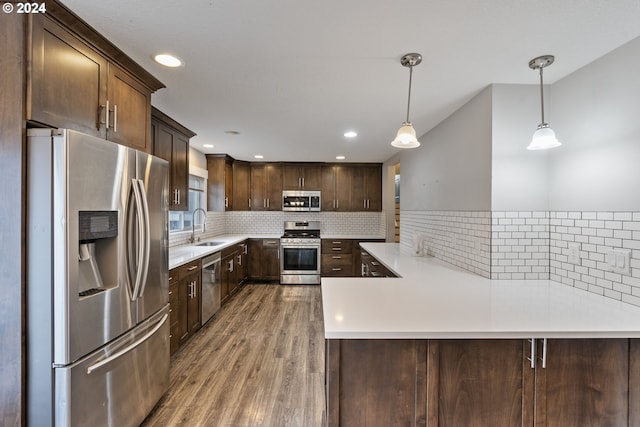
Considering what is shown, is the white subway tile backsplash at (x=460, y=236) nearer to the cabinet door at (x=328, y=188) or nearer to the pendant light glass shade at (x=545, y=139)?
the pendant light glass shade at (x=545, y=139)

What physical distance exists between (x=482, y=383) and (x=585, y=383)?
446 mm

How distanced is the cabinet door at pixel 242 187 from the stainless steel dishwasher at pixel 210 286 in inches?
78.3

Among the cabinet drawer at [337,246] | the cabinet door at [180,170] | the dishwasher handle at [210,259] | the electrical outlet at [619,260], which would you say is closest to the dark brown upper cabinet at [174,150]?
the cabinet door at [180,170]

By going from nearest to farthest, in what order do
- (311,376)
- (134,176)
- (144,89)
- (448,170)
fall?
(134,176)
(144,89)
(311,376)
(448,170)

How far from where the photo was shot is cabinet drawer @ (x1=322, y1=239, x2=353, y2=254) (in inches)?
211

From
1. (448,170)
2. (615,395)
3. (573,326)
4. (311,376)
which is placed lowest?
(311,376)

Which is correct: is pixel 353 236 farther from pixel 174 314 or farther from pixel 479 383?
pixel 479 383

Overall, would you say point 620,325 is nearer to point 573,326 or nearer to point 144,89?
point 573,326

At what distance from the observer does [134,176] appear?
1677 millimetres

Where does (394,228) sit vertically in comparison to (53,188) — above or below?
below

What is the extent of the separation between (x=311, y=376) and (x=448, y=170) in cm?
216

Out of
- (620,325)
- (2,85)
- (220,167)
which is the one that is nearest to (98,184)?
(2,85)

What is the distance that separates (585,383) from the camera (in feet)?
4.18

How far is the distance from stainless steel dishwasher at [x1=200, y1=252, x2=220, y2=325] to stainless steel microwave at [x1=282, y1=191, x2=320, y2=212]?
2.10 m
